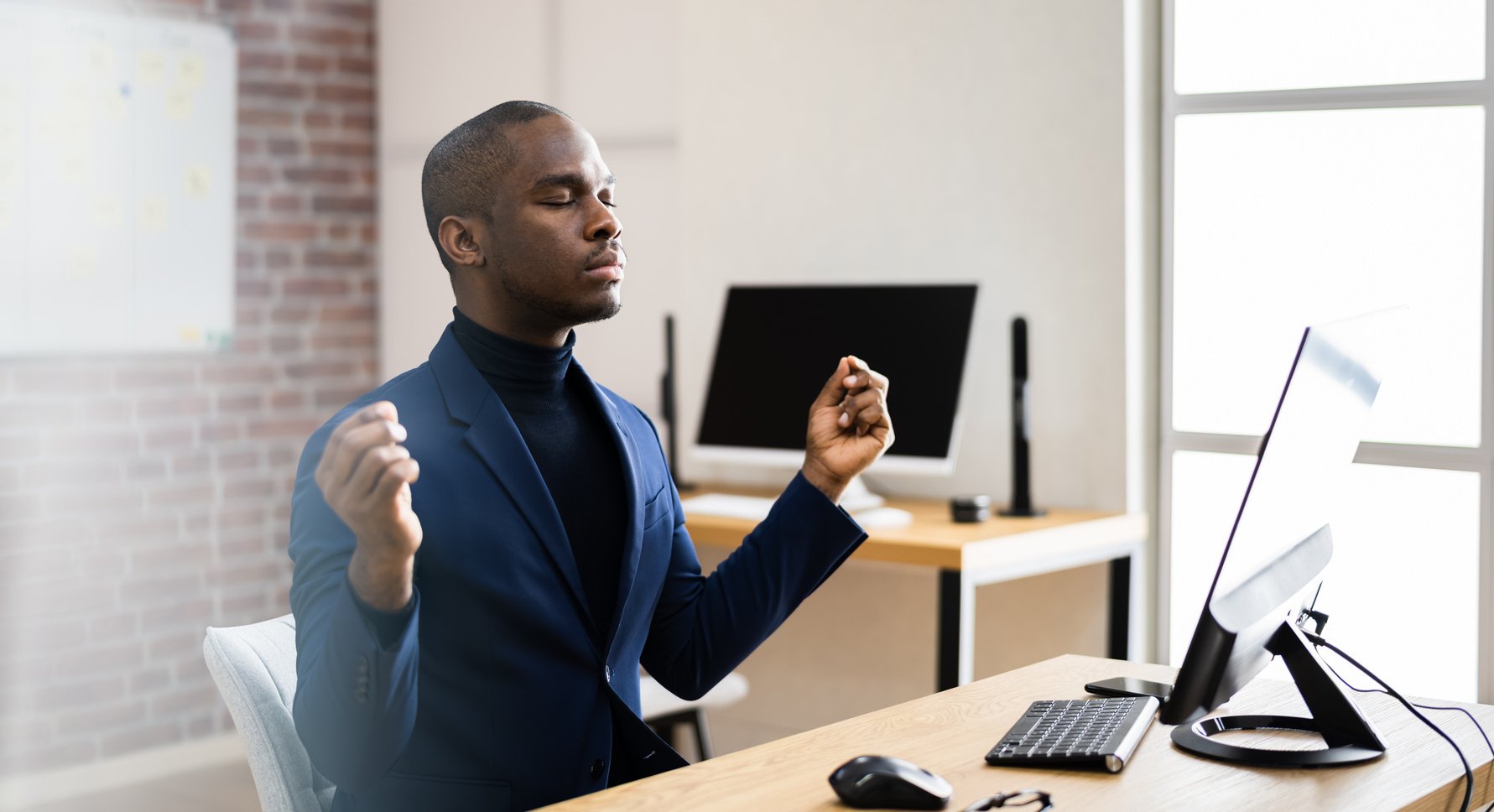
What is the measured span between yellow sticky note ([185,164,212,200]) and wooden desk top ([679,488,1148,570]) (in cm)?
183

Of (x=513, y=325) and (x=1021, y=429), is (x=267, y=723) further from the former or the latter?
(x=1021, y=429)

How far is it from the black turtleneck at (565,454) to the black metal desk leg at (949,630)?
118 cm

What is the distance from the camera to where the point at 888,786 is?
52.1 inches

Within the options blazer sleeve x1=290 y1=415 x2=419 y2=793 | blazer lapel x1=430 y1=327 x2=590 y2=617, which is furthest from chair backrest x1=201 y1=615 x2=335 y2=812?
blazer lapel x1=430 y1=327 x2=590 y2=617

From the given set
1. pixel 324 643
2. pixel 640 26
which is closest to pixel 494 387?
pixel 324 643

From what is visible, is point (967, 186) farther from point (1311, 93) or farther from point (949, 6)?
point (1311, 93)

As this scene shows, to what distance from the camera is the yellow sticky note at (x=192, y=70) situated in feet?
13.1

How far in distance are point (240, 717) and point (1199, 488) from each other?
7.59ft

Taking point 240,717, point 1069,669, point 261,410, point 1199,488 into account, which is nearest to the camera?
point 240,717

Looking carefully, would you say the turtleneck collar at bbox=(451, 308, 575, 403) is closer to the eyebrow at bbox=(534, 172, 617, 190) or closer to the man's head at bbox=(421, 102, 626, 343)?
the man's head at bbox=(421, 102, 626, 343)

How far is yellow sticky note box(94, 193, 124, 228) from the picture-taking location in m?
3.83

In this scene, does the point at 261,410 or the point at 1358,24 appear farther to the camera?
the point at 261,410

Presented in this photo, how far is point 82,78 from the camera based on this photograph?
12.4ft

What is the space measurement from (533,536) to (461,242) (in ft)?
1.15
